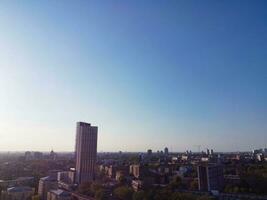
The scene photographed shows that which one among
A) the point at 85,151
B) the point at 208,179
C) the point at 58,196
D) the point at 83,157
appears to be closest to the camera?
the point at 58,196

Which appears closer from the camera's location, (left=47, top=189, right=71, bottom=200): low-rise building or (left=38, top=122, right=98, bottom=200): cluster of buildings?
(left=47, top=189, right=71, bottom=200): low-rise building

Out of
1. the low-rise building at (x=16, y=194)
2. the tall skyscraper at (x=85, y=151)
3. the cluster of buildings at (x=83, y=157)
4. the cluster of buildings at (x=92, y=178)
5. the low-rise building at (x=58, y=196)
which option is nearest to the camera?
the low-rise building at (x=58, y=196)

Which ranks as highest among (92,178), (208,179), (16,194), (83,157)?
(83,157)

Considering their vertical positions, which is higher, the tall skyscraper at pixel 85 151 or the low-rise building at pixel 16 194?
the tall skyscraper at pixel 85 151

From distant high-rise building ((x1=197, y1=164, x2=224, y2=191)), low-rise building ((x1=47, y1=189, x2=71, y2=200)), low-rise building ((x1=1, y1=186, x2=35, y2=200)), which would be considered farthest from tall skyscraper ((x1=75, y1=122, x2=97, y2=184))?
distant high-rise building ((x1=197, y1=164, x2=224, y2=191))

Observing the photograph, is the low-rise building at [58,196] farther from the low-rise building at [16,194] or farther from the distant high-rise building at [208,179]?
the distant high-rise building at [208,179]

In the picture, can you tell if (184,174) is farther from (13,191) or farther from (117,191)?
(13,191)

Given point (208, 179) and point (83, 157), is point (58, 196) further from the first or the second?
point (208, 179)

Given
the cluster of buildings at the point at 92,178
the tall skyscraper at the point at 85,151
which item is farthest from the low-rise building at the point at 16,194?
the tall skyscraper at the point at 85,151

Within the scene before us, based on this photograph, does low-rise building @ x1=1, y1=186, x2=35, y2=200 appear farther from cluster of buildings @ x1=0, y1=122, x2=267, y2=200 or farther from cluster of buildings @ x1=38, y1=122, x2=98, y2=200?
cluster of buildings @ x1=38, y1=122, x2=98, y2=200

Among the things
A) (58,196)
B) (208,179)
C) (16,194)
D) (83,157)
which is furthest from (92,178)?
(208,179)
